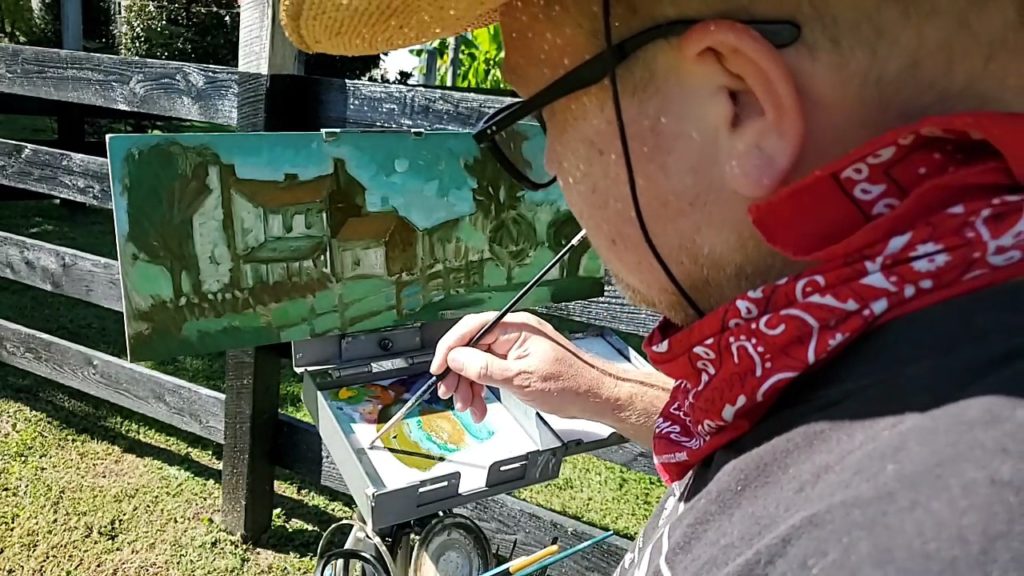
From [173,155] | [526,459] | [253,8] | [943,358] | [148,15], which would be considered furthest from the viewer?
[148,15]

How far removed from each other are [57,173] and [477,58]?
2334mm

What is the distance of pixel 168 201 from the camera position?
6.54 ft

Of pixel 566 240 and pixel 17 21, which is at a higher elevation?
pixel 17 21

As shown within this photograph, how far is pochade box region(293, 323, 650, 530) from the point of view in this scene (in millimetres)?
1522

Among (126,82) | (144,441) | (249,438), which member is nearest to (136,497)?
(144,441)

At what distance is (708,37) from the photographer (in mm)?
667

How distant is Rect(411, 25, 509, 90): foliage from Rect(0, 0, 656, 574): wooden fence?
150 centimetres

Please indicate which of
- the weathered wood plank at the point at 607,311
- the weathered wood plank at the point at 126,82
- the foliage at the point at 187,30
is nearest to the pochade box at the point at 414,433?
the weathered wood plank at the point at 607,311

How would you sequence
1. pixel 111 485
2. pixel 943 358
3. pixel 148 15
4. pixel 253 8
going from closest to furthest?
pixel 943 358, pixel 253 8, pixel 111 485, pixel 148 15

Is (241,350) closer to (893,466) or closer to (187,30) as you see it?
(893,466)

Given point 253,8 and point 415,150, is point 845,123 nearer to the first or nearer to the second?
point 415,150

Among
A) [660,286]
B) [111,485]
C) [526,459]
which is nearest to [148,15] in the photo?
[111,485]

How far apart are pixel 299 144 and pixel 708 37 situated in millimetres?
1547

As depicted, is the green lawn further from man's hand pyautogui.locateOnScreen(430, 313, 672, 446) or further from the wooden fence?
man's hand pyautogui.locateOnScreen(430, 313, 672, 446)
